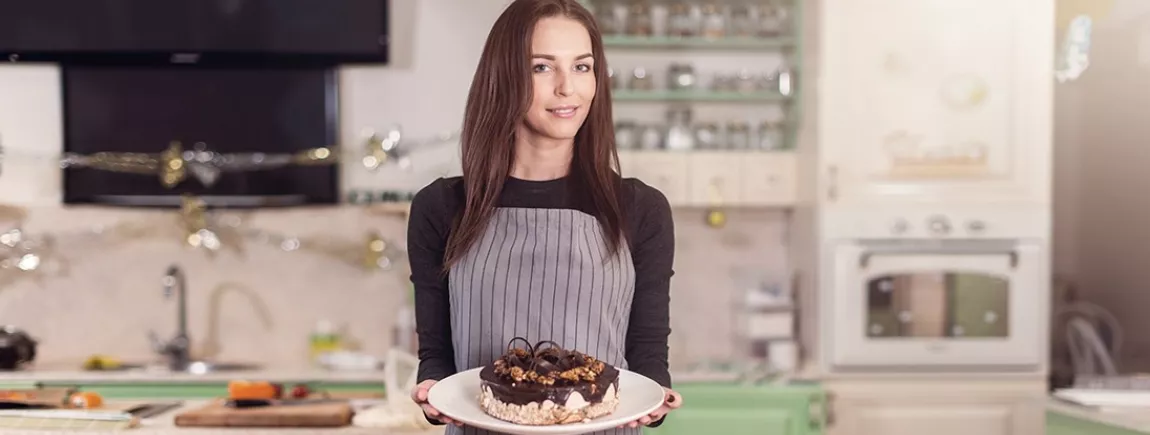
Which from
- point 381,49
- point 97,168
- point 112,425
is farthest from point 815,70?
point 97,168

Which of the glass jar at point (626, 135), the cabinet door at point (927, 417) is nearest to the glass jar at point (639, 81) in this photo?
the glass jar at point (626, 135)

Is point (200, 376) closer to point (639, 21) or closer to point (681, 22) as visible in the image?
point (639, 21)

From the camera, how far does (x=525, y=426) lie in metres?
1.23

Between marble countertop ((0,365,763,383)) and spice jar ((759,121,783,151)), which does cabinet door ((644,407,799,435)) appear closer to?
marble countertop ((0,365,763,383))

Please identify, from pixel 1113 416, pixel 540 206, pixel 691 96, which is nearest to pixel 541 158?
pixel 540 206

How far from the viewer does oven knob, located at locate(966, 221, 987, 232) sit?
114 inches

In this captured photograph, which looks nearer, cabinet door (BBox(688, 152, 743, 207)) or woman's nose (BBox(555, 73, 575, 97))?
woman's nose (BBox(555, 73, 575, 97))

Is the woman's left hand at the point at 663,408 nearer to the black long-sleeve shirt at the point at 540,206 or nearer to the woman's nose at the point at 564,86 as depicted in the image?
the black long-sleeve shirt at the point at 540,206

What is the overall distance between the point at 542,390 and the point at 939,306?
1962 mm

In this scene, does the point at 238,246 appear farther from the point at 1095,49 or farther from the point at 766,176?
the point at 1095,49

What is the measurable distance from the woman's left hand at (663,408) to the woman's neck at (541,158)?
0.36 meters

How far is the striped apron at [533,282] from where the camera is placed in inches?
56.4

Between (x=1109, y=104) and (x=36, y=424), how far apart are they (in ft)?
9.10

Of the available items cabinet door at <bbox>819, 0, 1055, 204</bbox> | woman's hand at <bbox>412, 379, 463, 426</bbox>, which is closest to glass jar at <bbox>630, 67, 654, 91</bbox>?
→ cabinet door at <bbox>819, 0, 1055, 204</bbox>
